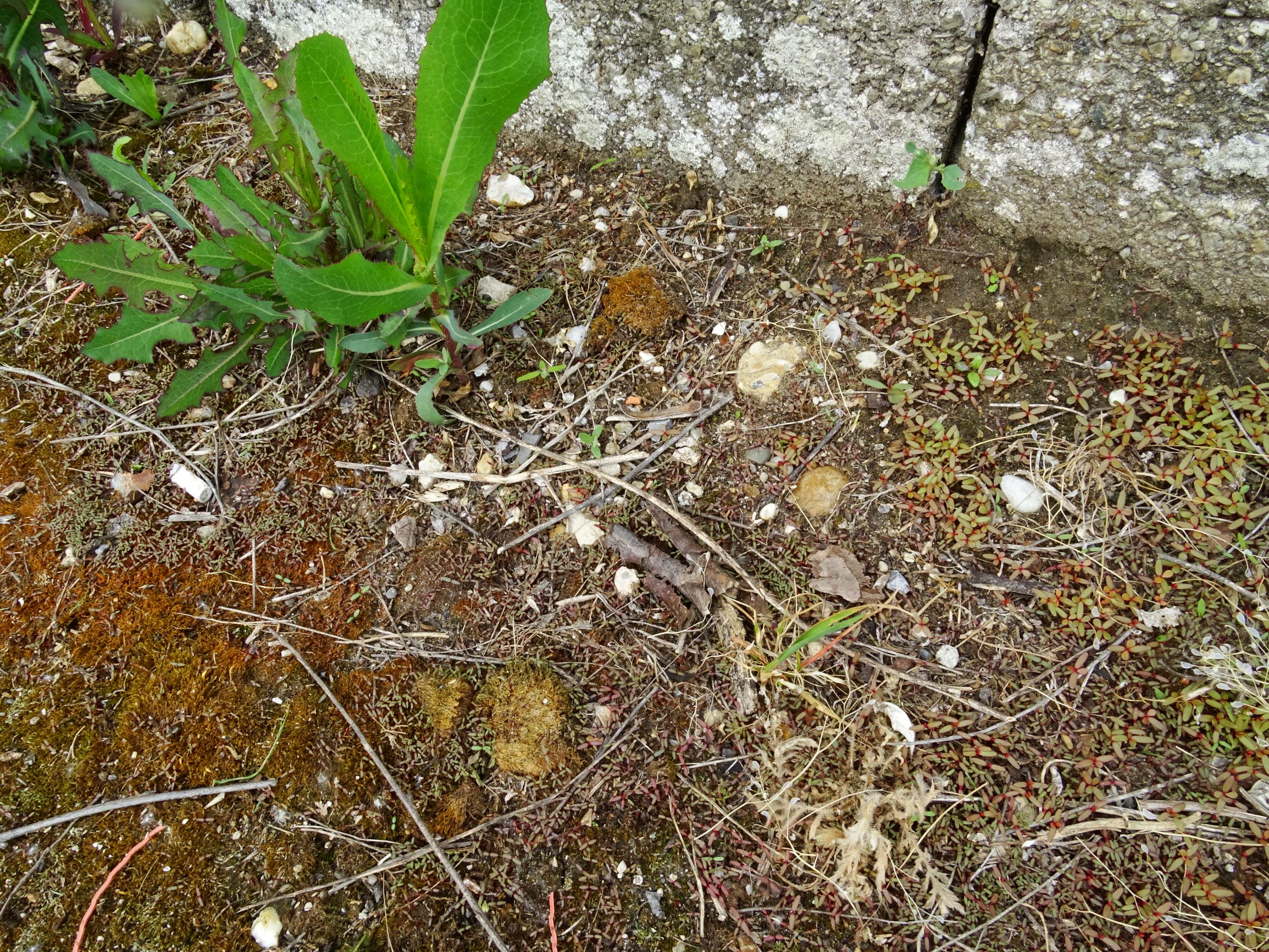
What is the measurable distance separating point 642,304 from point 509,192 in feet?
2.27

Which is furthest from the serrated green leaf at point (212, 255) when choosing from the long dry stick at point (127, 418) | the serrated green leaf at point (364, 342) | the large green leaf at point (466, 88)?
the large green leaf at point (466, 88)

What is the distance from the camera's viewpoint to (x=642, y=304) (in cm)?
243

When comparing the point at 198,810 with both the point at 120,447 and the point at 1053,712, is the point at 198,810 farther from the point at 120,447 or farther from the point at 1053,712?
the point at 1053,712

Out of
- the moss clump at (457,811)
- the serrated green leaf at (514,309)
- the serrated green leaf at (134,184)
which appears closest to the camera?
the moss clump at (457,811)

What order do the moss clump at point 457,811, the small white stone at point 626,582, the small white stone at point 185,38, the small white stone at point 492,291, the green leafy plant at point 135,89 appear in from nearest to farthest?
1. the moss clump at point 457,811
2. the small white stone at point 626,582
3. the small white stone at point 492,291
4. the green leafy plant at point 135,89
5. the small white stone at point 185,38

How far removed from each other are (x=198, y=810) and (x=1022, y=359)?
2.61m

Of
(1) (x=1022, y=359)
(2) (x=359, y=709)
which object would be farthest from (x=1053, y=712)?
(2) (x=359, y=709)

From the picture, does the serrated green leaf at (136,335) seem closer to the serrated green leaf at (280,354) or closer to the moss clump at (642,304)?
the serrated green leaf at (280,354)

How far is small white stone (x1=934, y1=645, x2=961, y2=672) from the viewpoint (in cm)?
203

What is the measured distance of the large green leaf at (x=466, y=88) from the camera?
5.95ft

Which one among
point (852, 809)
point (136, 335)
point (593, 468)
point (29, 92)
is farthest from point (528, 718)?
point (29, 92)

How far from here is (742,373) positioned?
2.37 meters

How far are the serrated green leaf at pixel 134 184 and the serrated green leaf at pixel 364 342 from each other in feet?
2.23

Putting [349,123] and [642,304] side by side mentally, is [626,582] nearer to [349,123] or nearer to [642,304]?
[642,304]
